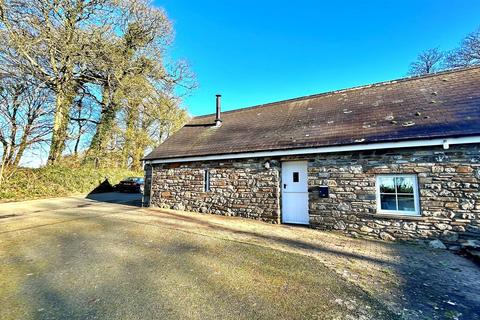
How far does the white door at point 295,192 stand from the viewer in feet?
26.2

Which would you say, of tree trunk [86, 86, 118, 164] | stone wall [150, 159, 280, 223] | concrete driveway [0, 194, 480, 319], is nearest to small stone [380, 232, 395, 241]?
concrete driveway [0, 194, 480, 319]

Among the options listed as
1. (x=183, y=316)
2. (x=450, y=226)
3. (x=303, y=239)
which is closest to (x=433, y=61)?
(x=450, y=226)

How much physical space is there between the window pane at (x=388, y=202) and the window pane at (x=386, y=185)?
0.46ft

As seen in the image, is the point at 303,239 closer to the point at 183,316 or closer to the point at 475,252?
the point at 475,252

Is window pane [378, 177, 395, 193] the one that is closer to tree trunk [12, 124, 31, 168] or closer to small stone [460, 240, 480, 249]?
small stone [460, 240, 480, 249]

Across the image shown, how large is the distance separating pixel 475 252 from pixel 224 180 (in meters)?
7.33

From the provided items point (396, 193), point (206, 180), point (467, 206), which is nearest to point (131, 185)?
point (206, 180)

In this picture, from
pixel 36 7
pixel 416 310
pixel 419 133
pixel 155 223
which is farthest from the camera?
pixel 36 7

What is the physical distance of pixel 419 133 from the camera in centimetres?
623

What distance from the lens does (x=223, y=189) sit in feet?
31.0

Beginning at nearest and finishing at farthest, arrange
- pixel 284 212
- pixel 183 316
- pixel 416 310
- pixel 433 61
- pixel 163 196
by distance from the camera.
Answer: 1. pixel 183 316
2. pixel 416 310
3. pixel 284 212
4. pixel 163 196
5. pixel 433 61

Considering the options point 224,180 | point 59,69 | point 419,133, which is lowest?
point 224,180

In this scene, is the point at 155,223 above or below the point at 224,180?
below

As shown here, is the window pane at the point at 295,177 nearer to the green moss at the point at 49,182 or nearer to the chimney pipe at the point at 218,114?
the chimney pipe at the point at 218,114
